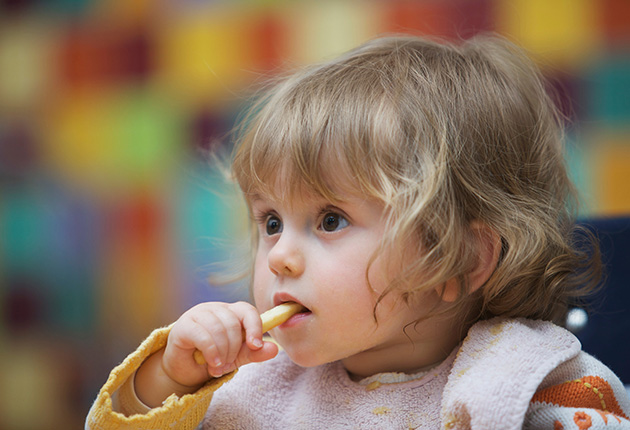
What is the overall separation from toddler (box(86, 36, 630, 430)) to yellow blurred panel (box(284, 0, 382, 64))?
74 cm

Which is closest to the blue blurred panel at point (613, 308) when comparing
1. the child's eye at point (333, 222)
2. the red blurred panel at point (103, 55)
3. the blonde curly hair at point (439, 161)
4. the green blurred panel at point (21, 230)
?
the blonde curly hair at point (439, 161)

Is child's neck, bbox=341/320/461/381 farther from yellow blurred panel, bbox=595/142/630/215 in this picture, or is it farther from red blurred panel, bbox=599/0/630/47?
red blurred panel, bbox=599/0/630/47

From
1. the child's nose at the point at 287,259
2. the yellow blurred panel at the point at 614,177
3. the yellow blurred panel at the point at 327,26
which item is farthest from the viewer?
the yellow blurred panel at the point at 327,26

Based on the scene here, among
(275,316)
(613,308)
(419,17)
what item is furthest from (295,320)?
(419,17)

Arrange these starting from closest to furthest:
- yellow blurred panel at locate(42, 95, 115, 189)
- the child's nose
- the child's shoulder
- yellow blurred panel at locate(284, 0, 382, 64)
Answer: the child's shoulder
the child's nose
yellow blurred panel at locate(284, 0, 382, 64)
yellow blurred panel at locate(42, 95, 115, 189)

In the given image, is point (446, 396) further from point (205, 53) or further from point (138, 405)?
point (205, 53)

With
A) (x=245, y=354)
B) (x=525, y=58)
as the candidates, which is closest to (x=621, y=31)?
(x=525, y=58)

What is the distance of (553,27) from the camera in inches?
53.6

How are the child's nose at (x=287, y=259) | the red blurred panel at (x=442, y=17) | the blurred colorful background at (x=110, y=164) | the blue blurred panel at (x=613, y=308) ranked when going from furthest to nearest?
1. the blurred colorful background at (x=110, y=164)
2. the red blurred panel at (x=442, y=17)
3. the blue blurred panel at (x=613, y=308)
4. the child's nose at (x=287, y=259)

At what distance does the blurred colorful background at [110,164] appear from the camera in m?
1.62

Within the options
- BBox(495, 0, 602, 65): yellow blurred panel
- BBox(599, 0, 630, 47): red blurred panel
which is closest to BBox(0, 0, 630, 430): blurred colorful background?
BBox(495, 0, 602, 65): yellow blurred panel

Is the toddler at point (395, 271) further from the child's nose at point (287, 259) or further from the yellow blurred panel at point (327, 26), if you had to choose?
the yellow blurred panel at point (327, 26)

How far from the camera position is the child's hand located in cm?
67

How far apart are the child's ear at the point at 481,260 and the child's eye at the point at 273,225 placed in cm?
19
